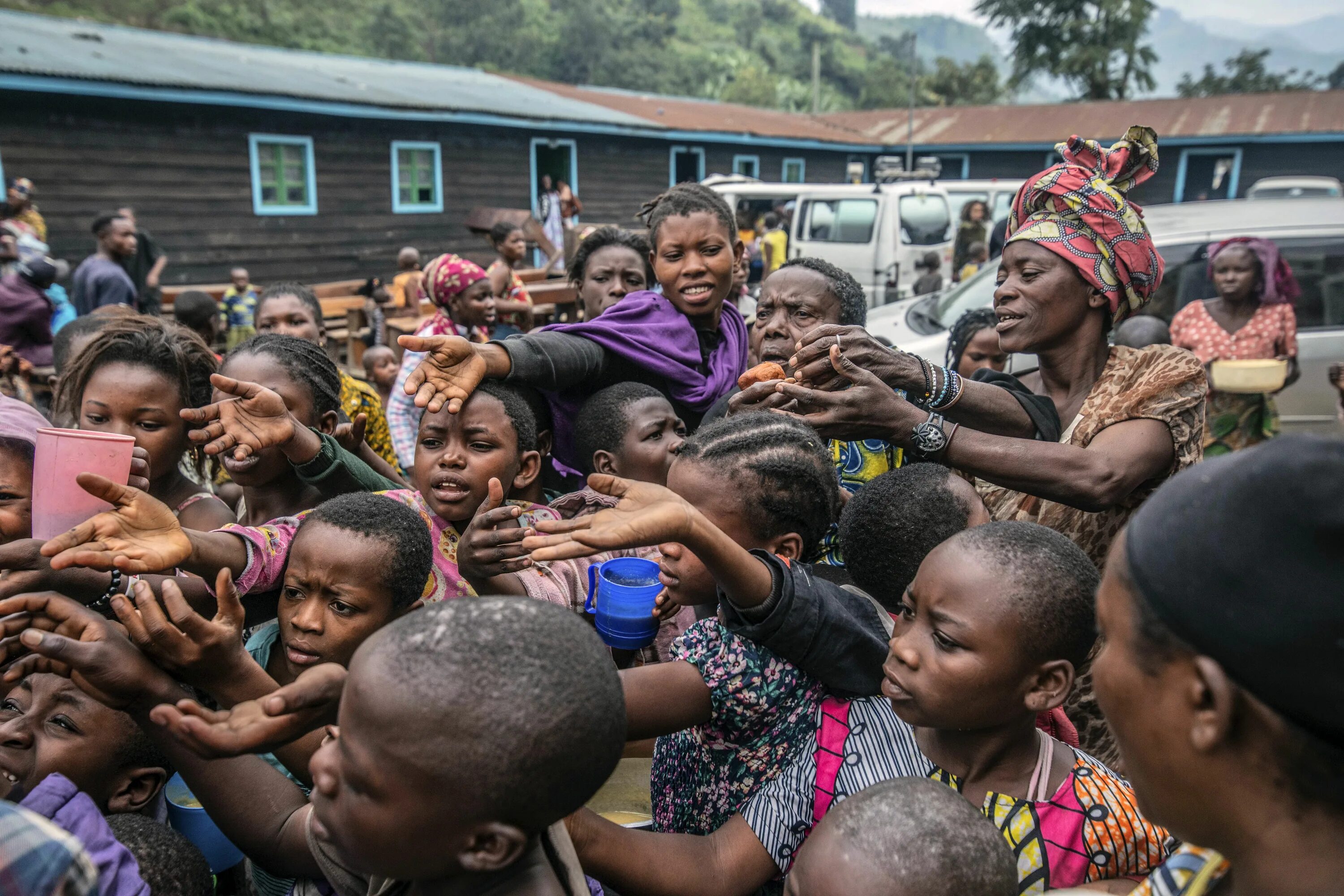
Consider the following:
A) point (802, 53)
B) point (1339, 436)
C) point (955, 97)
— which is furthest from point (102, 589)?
point (802, 53)

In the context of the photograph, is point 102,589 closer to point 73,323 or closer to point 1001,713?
point 1001,713

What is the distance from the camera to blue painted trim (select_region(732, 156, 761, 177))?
20906mm

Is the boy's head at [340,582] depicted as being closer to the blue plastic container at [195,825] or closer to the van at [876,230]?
the blue plastic container at [195,825]

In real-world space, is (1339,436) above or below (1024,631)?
above

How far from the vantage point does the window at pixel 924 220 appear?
12672 millimetres

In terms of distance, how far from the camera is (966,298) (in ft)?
21.7

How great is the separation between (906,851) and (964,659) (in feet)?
1.32

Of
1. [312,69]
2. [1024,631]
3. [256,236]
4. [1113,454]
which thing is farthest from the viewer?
[312,69]

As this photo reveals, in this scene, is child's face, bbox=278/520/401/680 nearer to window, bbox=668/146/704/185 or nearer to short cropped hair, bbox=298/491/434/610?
short cropped hair, bbox=298/491/434/610

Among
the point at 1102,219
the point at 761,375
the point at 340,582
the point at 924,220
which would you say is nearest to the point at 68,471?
the point at 340,582

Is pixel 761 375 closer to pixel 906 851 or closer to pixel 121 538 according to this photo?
pixel 906 851

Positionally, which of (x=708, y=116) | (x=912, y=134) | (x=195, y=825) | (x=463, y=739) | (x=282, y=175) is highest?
(x=912, y=134)

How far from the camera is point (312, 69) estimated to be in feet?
47.3

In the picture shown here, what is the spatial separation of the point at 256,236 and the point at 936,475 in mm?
12749
